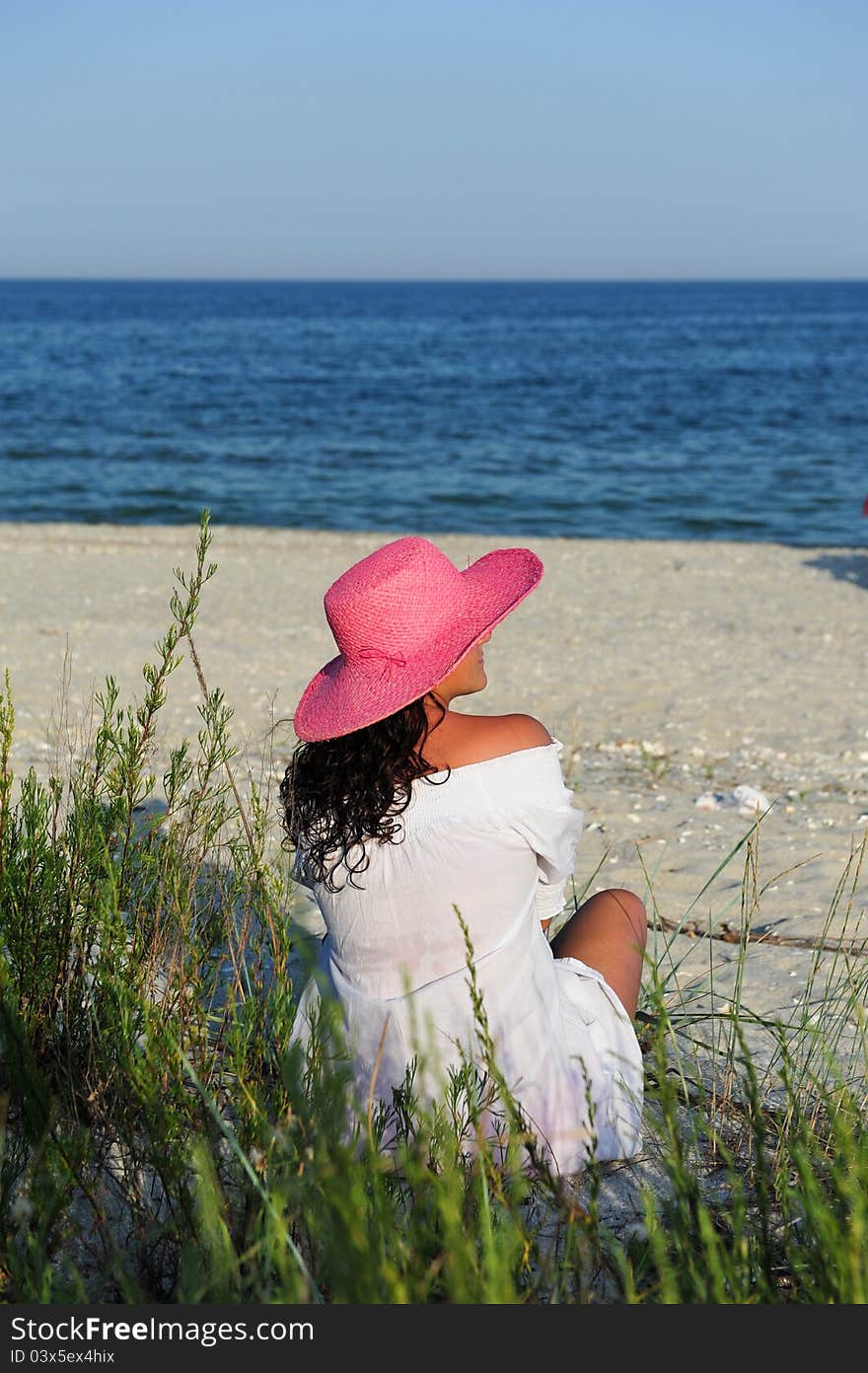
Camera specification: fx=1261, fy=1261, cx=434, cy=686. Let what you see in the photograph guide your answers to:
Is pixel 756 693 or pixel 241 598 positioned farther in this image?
pixel 241 598

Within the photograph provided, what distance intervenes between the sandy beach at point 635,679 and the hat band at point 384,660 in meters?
0.29

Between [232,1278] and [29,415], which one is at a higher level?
[29,415]

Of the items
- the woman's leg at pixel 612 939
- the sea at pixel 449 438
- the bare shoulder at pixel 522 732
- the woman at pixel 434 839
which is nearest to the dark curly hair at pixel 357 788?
the woman at pixel 434 839

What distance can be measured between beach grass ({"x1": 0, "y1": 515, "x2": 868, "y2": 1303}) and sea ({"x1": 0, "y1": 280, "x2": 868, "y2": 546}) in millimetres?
14588

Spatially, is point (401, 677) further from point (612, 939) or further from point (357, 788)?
point (612, 939)

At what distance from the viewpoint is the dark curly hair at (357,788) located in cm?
245

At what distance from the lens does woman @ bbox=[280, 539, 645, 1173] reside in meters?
2.45

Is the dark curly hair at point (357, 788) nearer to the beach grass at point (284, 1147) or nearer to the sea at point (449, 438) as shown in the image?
the beach grass at point (284, 1147)

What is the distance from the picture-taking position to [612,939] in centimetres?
295

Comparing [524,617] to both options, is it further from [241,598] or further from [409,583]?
[409,583]

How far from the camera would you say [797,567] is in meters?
13.5

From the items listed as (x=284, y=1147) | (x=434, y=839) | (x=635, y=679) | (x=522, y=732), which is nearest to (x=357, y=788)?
(x=434, y=839)

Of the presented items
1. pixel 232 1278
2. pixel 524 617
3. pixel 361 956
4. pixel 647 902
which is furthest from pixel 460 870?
pixel 524 617

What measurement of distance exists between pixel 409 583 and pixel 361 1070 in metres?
0.99
